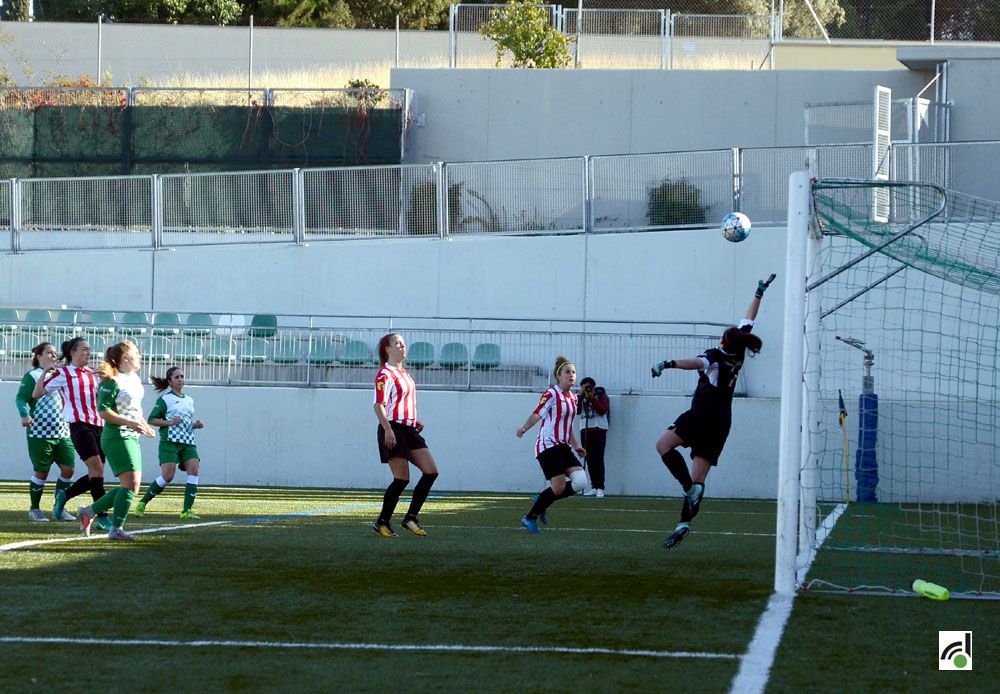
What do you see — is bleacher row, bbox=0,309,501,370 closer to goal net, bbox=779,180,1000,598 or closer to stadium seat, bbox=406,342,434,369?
stadium seat, bbox=406,342,434,369

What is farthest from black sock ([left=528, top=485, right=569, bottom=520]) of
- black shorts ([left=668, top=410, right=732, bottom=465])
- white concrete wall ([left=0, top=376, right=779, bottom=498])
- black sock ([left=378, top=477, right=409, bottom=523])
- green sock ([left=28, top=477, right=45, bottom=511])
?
white concrete wall ([left=0, top=376, right=779, bottom=498])

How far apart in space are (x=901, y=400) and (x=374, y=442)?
7798 mm

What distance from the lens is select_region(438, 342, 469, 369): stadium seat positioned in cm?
2091

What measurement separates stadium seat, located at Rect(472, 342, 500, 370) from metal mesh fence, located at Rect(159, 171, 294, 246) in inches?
228

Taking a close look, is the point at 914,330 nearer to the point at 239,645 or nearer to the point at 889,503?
the point at 889,503

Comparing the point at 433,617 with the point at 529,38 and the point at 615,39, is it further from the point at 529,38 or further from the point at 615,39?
the point at 615,39

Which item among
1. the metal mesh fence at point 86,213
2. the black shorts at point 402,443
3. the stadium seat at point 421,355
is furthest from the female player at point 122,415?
the metal mesh fence at point 86,213

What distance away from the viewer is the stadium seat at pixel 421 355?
21234 mm

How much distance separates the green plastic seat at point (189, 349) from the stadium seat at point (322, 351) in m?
1.67

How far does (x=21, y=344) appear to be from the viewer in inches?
841

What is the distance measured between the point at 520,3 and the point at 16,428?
16743 mm

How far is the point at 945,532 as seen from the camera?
1366cm

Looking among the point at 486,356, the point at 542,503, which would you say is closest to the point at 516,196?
the point at 486,356

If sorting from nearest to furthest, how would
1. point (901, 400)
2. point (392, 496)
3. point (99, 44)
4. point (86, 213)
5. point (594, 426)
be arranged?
point (392, 496) → point (901, 400) → point (594, 426) → point (86, 213) → point (99, 44)
